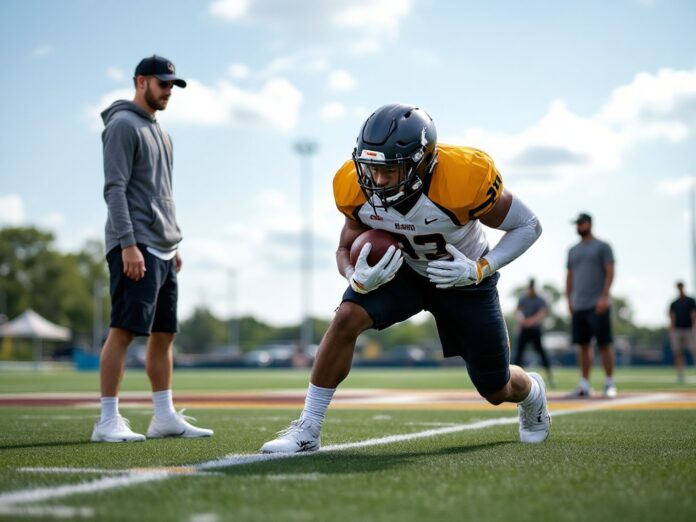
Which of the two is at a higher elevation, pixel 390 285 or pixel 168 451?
pixel 390 285

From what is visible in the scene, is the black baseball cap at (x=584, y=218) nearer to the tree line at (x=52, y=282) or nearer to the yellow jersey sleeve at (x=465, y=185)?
the yellow jersey sleeve at (x=465, y=185)

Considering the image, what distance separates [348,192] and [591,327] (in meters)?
5.89

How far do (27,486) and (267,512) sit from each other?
97cm

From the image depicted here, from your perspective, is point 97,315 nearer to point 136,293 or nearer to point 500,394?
point 136,293

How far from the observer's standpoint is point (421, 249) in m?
4.08

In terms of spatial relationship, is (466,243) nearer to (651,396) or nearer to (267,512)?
(267,512)

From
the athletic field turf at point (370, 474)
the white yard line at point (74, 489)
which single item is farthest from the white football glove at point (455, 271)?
the white yard line at point (74, 489)

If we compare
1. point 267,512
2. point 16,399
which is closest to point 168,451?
point 267,512

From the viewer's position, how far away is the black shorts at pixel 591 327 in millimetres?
9234

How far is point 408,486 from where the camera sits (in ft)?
9.41

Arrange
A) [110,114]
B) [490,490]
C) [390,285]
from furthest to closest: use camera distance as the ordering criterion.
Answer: [110,114]
[390,285]
[490,490]

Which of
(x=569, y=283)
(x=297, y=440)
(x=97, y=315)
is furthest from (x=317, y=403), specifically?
(x=97, y=315)

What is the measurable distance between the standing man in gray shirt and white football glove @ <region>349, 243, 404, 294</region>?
5.79 m

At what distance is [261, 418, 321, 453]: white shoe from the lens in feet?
12.6
